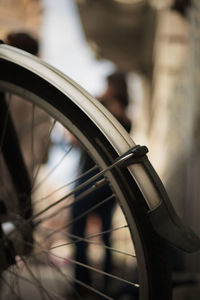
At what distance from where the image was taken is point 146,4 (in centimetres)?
770

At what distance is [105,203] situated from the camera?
2730 millimetres

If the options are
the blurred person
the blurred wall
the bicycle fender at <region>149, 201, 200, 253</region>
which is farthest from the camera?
the blurred person

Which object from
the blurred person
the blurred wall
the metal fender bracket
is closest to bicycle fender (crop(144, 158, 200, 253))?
the metal fender bracket

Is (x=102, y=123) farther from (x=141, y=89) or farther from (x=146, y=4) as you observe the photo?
(x=141, y=89)

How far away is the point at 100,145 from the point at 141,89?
9.77 meters

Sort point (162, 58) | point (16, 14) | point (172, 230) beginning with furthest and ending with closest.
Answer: point (162, 58)
point (16, 14)
point (172, 230)

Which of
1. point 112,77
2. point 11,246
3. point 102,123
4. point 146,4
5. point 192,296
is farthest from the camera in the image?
point 146,4

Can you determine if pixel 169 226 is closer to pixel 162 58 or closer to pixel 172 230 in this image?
pixel 172 230

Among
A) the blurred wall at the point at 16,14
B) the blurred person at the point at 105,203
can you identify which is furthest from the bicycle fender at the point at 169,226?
the blurred person at the point at 105,203

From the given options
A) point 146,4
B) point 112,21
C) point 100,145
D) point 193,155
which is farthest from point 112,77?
point 112,21

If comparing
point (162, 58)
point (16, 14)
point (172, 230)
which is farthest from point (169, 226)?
point (162, 58)

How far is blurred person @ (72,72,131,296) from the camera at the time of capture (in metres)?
2.49

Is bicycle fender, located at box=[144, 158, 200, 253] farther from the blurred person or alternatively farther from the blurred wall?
the blurred person

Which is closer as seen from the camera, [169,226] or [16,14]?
[169,226]
